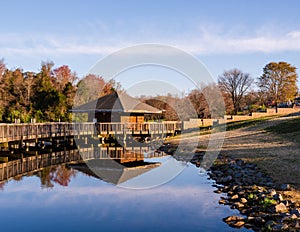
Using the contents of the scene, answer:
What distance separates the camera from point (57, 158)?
20938 mm

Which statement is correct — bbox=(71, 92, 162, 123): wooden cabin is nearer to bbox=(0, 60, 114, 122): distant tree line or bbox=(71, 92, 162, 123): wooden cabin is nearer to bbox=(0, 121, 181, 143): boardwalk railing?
bbox=(0, 121, 181, 143): boardwalk railing

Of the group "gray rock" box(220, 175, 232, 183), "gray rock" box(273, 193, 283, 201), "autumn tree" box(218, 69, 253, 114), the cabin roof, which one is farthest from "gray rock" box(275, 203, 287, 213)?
"autumn tree" box(218, 69, 253, 114)

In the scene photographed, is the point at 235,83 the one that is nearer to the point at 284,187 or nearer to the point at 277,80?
the point at 277,80

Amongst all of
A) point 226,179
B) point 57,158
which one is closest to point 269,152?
point 226,179

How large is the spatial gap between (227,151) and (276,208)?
10.9m

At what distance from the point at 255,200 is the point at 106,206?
445cm

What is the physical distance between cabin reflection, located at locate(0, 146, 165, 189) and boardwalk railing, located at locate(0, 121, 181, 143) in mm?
1392

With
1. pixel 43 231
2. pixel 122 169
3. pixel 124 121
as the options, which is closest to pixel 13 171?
pixel 122 169

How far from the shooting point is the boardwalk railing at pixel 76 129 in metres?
19.5

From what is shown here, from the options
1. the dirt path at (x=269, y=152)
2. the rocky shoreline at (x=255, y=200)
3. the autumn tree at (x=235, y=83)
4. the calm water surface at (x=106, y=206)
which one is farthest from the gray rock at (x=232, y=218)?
the autumn tree at (x=235, y=83)

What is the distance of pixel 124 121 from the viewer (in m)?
29.5

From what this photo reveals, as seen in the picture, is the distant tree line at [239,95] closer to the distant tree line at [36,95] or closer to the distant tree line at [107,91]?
the distant tree line at [107,91]

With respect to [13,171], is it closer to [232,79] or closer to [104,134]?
[104,134]

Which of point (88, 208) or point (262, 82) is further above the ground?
point (262, 82)
